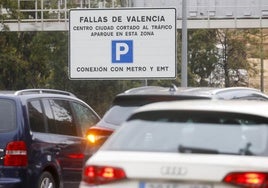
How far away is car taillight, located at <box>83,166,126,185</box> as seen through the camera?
6.12 metres

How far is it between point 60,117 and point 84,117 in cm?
93

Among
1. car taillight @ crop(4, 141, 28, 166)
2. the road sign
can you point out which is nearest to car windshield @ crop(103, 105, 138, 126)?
car taillight @ crop(4, 141, 28, 166)

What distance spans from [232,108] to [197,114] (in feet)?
1.03

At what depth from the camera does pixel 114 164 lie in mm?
6148

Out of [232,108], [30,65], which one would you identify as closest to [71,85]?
[30,65]

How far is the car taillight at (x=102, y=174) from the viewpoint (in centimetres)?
612

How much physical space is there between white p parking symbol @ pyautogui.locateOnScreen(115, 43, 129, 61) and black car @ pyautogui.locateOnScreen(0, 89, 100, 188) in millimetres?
7911

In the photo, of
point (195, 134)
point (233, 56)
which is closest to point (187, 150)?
point (195, 134)

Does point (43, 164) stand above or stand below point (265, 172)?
below

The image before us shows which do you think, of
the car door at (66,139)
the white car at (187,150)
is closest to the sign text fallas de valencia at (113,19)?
the car door at (66,139)

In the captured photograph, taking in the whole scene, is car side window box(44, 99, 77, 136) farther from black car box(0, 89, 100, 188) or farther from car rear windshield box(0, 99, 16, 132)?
car rear windshield box(0, 99, 16, 132)

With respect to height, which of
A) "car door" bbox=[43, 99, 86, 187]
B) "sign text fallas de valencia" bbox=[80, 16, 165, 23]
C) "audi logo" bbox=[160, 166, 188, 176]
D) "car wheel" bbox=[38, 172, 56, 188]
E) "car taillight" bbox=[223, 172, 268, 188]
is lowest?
"car wheel" bbox=[38, 172, 56, 188]

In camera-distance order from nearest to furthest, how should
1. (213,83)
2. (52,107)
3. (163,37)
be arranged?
(52,107)
(163,37)
(213,83)

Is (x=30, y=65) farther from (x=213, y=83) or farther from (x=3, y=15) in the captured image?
(x=213, y=83)
